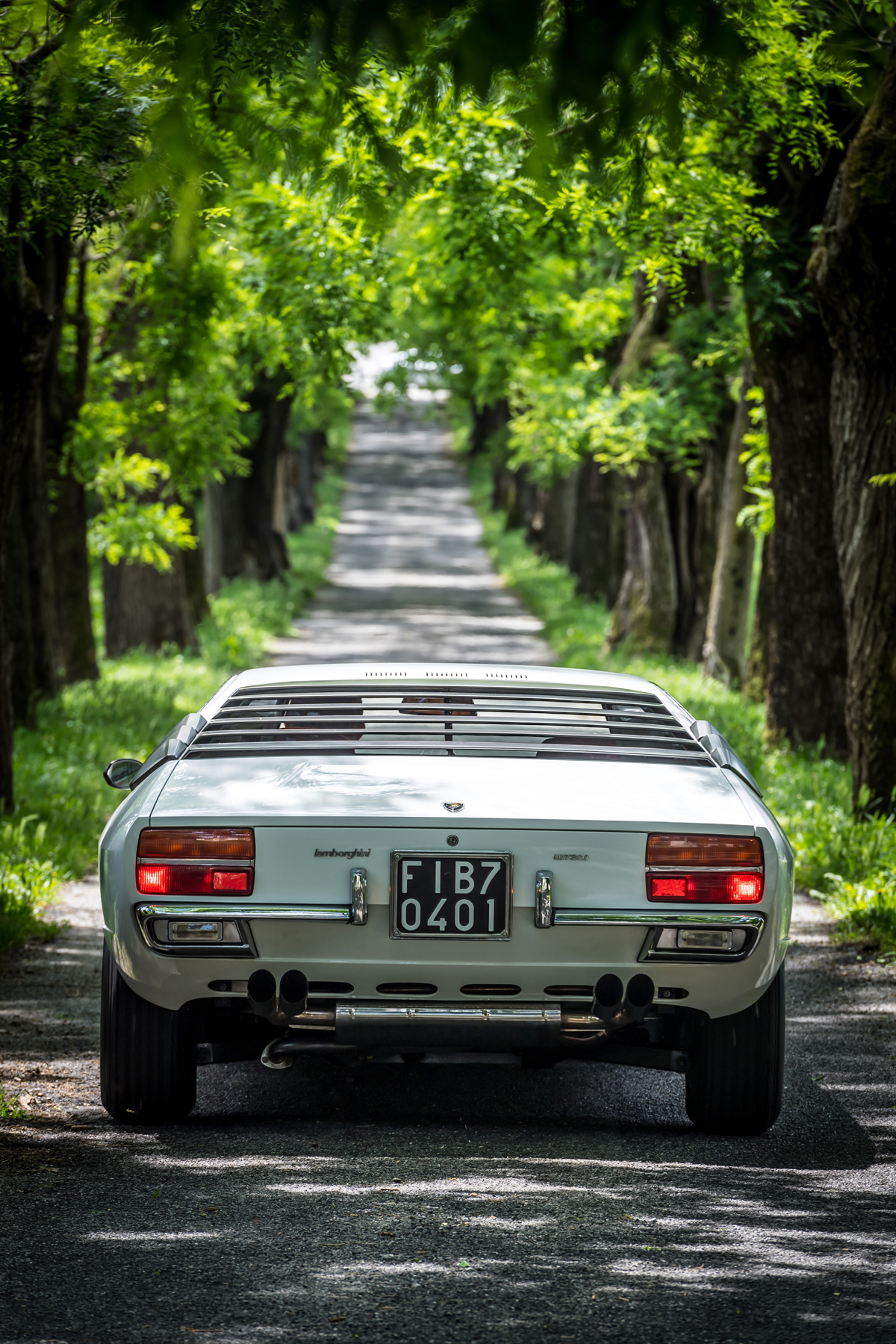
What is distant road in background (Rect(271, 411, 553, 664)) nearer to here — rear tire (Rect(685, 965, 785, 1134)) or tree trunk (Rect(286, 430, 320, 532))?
tree trunk (Rect(286, 430, 320, 532))

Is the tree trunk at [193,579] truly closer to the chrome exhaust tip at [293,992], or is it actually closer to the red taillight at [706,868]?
the chrome exhaust tip at [293,992]

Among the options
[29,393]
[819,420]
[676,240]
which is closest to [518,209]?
[676,240]

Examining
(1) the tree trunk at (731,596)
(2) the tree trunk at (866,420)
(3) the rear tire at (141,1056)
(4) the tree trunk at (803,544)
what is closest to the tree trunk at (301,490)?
(1) the tree trunk at (731,596)

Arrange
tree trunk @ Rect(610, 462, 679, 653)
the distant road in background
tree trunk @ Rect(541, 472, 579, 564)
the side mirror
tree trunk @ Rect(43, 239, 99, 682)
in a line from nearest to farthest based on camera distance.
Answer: the side mirror → tree trunk @ Rect(43, 239, 99, 682) → tree trunk @ Rect(610, 462, 679, 653) → the distant road in background → tree trunk @ Rect(541, 472, 579, 564)

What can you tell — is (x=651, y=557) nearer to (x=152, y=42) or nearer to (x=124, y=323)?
(x=124, y=323)

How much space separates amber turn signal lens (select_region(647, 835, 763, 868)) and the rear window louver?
64 cm

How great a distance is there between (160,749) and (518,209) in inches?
333

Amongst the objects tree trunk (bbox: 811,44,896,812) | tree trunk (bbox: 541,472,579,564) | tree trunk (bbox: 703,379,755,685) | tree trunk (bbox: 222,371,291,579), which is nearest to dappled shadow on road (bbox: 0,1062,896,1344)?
tree trunk (bbox: 811,44,896,812)

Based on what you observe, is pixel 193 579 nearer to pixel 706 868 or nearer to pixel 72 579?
pixel 72 579

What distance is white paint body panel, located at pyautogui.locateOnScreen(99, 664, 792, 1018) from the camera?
454 cm

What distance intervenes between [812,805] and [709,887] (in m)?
6.52

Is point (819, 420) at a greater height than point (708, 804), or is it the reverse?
point (819, 420)

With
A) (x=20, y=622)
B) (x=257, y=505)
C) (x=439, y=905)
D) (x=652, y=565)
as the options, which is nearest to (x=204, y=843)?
(x=439, y=905)

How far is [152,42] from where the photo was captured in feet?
13.0
